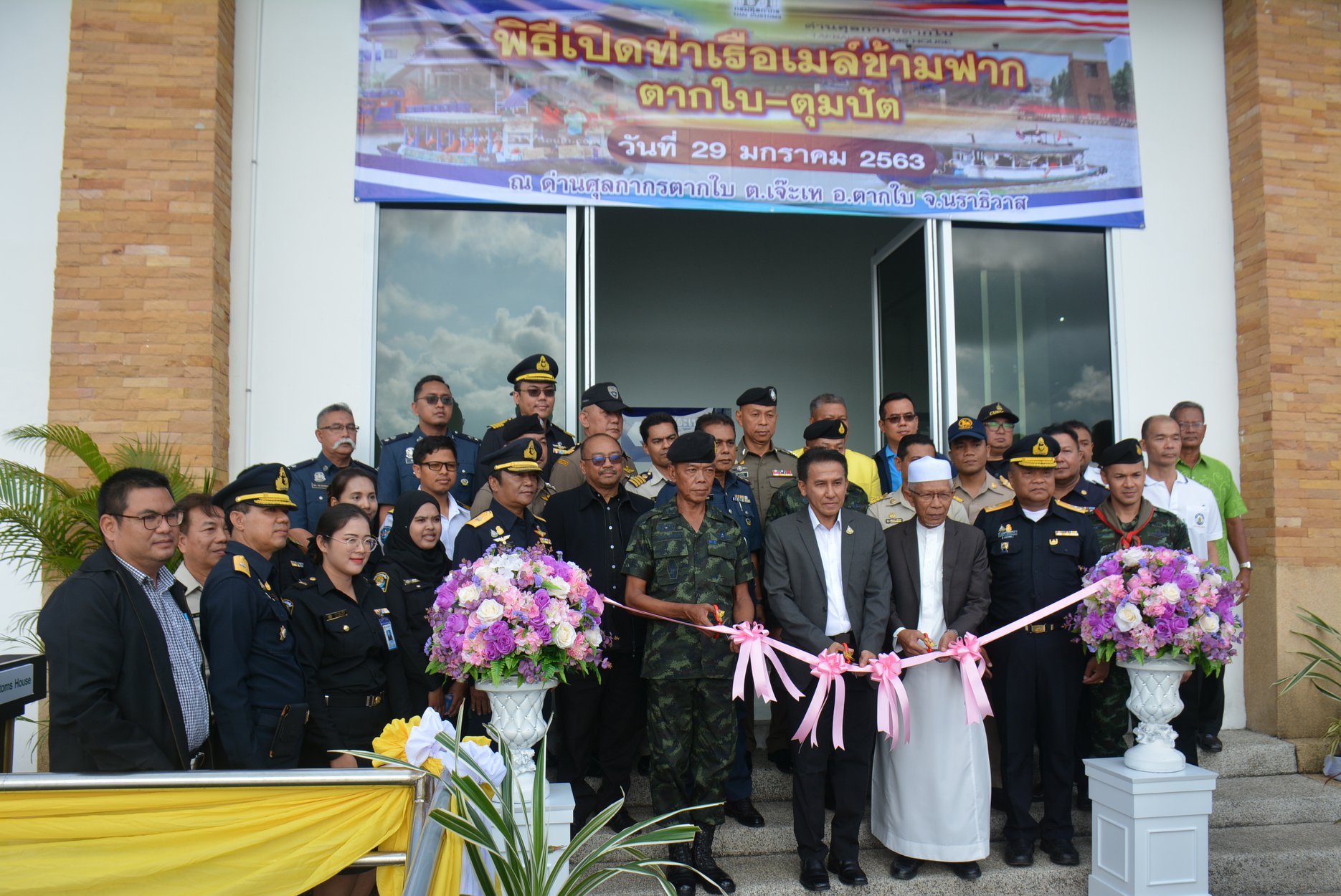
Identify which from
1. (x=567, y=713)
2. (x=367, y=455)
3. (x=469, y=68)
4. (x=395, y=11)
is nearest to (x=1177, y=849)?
(x=567, y=713)

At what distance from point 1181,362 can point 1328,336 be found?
0.89 m

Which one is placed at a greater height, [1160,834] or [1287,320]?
[1287,320]

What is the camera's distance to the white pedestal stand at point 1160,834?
3918mm

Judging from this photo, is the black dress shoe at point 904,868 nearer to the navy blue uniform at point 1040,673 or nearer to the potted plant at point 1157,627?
the navy blue uniform at point 1040,673

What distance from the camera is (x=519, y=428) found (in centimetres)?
483

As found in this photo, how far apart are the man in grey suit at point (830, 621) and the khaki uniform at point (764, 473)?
32.6 inches

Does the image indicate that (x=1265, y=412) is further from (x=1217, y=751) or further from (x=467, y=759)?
(x=467, y=759)

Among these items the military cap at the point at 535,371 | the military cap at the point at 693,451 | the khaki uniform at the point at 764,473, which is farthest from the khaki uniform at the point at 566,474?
the military cap at the point at 693,451

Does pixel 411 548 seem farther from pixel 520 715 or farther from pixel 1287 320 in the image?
pixel 1287 320

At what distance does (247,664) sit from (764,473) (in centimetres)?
285

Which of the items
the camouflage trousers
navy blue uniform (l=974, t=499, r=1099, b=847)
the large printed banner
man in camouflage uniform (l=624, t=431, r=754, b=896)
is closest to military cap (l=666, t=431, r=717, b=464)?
man in camouflage uniform (l=624, t=431, r=754, b=896)

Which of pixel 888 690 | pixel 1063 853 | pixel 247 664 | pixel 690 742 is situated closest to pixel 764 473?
pixel 888 690

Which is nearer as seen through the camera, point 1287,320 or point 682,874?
point 682,874

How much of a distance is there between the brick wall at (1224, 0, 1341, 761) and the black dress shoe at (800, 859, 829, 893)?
380 centimetres
